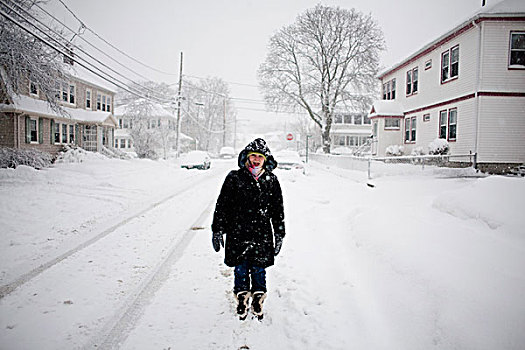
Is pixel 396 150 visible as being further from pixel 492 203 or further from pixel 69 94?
pixel 69 94

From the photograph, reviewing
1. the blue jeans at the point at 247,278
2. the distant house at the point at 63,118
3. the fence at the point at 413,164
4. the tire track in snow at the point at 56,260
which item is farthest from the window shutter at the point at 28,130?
the blue jeans at the point at 247,278

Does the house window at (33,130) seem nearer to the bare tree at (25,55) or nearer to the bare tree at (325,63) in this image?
the bare tree at (25,55)

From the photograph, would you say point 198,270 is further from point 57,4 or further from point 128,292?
point 57,4

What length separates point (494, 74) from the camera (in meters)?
15.3

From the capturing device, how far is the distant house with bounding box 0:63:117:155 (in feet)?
66.1

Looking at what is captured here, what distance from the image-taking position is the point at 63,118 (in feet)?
81.0

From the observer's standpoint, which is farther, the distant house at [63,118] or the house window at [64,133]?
the house window at [64,133]

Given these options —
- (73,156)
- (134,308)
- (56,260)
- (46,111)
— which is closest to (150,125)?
(73,156)

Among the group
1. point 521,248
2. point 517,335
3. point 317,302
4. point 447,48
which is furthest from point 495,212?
point 447,48

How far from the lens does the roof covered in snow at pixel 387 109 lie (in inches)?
933

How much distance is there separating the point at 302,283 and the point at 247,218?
1491mm

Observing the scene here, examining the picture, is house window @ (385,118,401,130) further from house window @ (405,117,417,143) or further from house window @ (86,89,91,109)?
house window @ (86,89,91,109)

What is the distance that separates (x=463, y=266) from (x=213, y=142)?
2276 inches

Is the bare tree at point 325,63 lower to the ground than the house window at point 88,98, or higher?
higher
